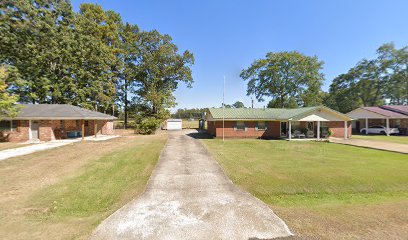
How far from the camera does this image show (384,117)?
92.5 feet

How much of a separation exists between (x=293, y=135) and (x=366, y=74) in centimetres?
3697

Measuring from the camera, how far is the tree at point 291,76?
43281mm

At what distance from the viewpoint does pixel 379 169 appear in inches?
396

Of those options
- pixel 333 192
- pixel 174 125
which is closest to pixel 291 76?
pixel 174 125

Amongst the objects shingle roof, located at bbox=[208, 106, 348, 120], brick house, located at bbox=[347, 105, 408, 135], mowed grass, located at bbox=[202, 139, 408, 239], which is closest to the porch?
shingle roof, located at bbox=[208, 106, 348, 120]

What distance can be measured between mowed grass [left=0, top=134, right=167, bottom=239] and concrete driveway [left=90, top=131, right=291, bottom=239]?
Result: 59cm

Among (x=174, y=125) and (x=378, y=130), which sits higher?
(x=174, y=125)

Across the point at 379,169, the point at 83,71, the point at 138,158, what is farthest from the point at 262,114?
the point at 83,71

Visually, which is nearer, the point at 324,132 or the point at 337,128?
the point at 324,132

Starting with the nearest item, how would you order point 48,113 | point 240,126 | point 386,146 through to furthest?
point 386,146
point 48,113
point 240,126

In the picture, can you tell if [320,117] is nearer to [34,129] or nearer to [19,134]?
[34,129]

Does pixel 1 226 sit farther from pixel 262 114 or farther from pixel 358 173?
pixel 262 114

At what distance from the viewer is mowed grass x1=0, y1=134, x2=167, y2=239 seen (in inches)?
188

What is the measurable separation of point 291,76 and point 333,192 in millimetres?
41633
